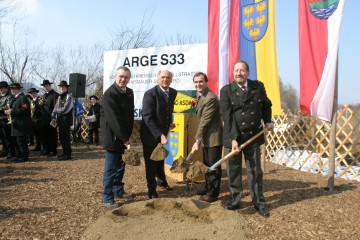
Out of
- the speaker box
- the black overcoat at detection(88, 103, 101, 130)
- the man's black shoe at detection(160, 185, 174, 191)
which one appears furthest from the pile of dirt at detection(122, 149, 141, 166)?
the black overcoat at detection(88, 103, 101, 130)

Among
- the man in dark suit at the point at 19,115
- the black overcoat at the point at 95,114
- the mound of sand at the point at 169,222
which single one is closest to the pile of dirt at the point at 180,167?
the mound of sand at the point at 169,222

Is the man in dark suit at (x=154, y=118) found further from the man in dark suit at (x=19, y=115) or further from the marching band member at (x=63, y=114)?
the man in dark suit at (x=19, y=115)

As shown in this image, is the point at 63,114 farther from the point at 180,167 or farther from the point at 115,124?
the point at 180,167

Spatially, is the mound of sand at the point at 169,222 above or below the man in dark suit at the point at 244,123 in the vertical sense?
below

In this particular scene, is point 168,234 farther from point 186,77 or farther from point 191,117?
point 186,77

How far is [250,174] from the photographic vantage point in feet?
10.6

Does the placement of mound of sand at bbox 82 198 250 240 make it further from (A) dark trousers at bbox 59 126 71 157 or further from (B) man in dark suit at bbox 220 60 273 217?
(A) dark trousers at bbox 59 126 71 157

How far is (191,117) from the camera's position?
4.74m

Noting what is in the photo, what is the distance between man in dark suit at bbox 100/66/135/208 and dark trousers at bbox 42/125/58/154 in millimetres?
4184

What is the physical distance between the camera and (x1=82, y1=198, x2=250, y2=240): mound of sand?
2627 millimetres

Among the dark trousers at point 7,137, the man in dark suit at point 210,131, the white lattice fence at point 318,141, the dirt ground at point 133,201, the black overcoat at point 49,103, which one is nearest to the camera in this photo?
the dirt ground at point 133,201

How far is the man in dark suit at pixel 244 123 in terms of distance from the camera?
3152mm

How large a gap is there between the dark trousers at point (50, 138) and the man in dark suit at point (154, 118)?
421 centimetres

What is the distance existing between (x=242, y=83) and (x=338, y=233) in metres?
1.58
